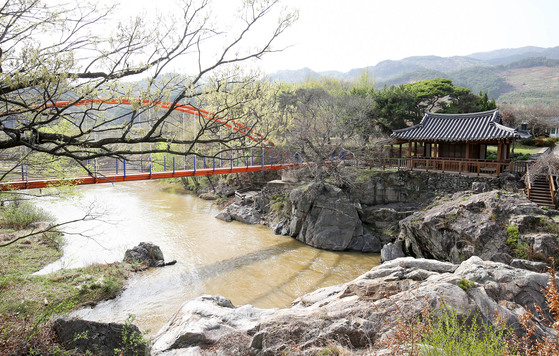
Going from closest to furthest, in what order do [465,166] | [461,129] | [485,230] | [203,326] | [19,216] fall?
[203,326], [485,230], [19,216], [465,166], [461,129]

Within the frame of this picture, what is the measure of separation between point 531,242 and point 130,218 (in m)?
18.3

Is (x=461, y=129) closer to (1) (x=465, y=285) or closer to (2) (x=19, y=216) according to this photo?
(1) (x=465, y=285)

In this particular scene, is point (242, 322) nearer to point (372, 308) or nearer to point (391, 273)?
point (372, 308)

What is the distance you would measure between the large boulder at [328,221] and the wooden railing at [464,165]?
4703 mm

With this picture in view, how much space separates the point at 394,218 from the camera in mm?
14953

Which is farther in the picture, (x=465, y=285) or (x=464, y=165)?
(x=464, y=165)

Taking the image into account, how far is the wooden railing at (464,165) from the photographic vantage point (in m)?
15.0

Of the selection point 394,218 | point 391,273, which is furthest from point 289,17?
point 394,218

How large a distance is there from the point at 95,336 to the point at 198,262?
293 inches

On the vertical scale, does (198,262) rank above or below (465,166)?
below

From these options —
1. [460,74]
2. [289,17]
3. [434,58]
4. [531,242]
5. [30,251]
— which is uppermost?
[434,58]

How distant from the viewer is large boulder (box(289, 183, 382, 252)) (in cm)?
1423

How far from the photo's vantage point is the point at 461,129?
16797 millimetres

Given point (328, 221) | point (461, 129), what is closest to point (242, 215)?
point (328, 221)
